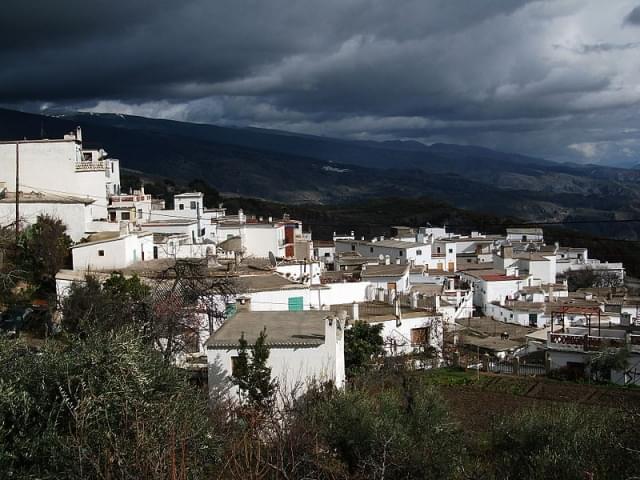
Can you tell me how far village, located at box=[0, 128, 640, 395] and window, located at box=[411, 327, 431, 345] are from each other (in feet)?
0.36

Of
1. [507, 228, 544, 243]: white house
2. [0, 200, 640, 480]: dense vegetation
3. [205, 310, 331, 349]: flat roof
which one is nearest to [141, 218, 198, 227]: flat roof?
[205, 310, 331, 349]: flat roof

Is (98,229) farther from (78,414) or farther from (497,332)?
(78,414)

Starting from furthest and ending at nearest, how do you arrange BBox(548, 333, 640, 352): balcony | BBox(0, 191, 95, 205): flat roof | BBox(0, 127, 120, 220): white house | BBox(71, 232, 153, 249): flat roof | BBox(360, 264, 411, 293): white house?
1. BBox(0, 127, 120, 220): white house
2. BBox(360, 264, 411, 293): white house
3. BBox(0, 191, 95, 205): flat roof
4. BBox(71, 232, 153, 249): flat roof
5. BBox(548, 333, 640, 352): balcony

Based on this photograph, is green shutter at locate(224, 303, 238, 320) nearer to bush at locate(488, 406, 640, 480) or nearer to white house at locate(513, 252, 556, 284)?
bush at locate(488, 406, 640, 480)

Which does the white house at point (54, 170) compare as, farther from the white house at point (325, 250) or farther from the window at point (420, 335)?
the white house at point (325, 250)

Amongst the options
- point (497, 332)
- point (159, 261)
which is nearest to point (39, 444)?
point (159, 261)

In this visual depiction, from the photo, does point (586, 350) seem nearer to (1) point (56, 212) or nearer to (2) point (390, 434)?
(2) point (390, 434)

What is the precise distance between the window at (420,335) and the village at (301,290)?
110 millimetres

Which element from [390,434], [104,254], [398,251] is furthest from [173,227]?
[390,434]

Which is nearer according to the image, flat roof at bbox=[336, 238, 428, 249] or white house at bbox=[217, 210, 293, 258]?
white house at bbox=[217, 210, 293, 258]

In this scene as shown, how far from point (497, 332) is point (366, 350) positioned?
13.8 metres

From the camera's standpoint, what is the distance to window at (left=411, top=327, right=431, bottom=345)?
27.1 meters

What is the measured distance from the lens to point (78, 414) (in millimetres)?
8891

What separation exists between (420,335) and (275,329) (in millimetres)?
11295
